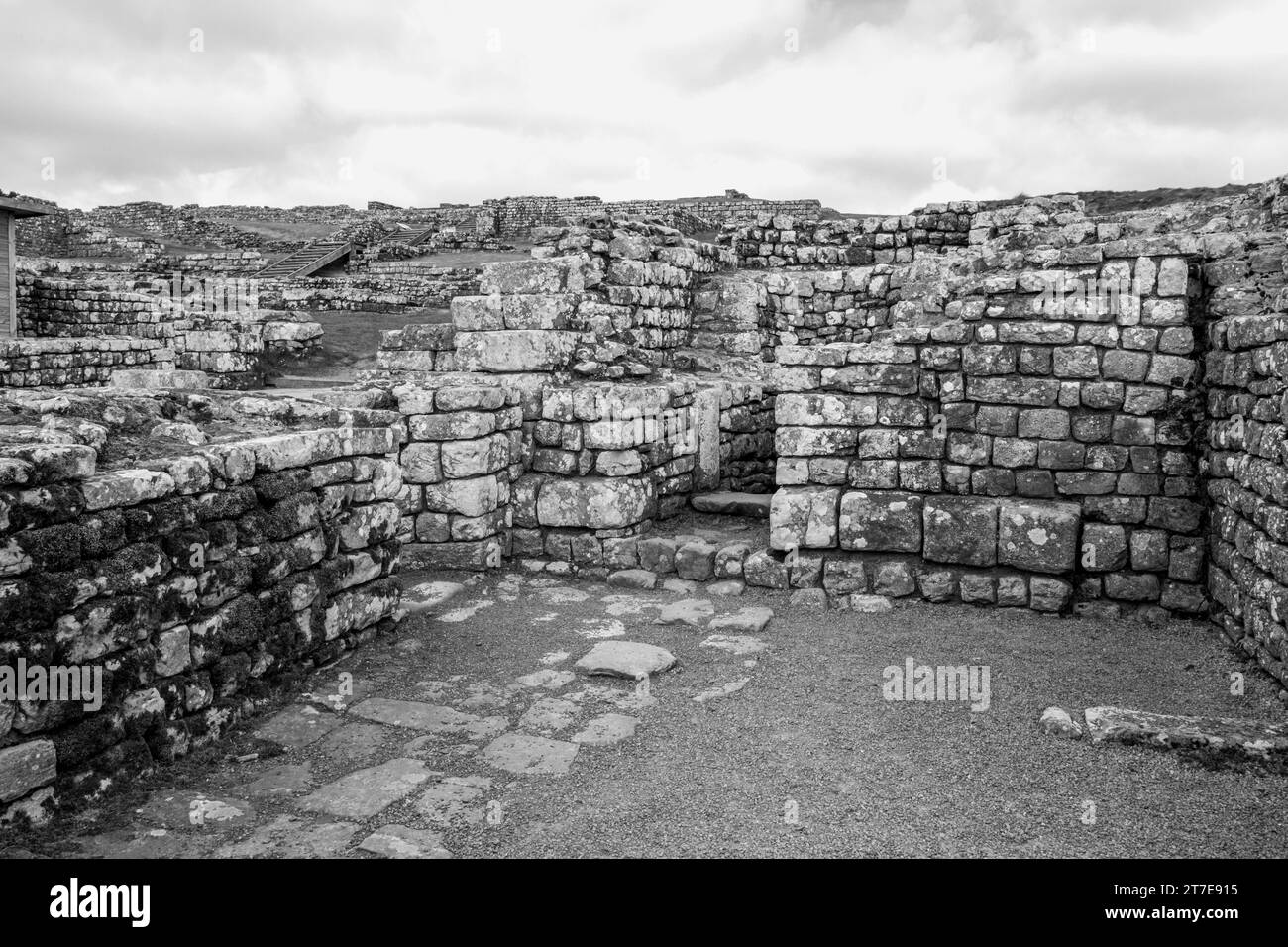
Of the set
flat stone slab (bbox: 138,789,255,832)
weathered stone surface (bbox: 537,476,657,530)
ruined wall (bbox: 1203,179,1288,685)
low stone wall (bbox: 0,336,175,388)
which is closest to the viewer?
flat stone slab (bbox: 138,789,255,832)

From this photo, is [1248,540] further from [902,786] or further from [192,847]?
[192,847]

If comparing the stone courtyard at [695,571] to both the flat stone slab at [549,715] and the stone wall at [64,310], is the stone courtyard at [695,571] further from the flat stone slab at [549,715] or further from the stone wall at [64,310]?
the stone wall at [64,310]

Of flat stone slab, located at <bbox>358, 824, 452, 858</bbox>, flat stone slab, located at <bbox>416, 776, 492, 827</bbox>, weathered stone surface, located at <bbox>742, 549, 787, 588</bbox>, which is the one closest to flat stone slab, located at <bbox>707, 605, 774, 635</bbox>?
weathered stone surface, located at <bbox>742, 549, 787, 588</bbox>

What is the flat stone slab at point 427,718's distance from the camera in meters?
5.71

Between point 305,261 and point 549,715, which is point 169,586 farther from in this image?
point 305,261

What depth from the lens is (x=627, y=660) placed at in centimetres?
679

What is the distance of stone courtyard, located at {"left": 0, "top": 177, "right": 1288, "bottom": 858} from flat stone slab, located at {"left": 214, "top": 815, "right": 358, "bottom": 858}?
2 cm

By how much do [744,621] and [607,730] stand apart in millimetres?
2380

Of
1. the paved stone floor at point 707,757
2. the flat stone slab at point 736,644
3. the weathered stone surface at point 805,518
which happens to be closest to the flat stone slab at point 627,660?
the paved stone floor at point 707,757

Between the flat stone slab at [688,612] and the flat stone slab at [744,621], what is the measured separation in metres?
0.11

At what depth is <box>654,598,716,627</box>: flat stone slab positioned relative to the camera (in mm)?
7832

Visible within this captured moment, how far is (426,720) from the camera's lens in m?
5.83

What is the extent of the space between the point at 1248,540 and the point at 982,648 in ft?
6.27

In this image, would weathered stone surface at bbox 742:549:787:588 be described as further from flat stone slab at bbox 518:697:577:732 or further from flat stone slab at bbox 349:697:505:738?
flat stone slab at bbox 349:697:505:738
